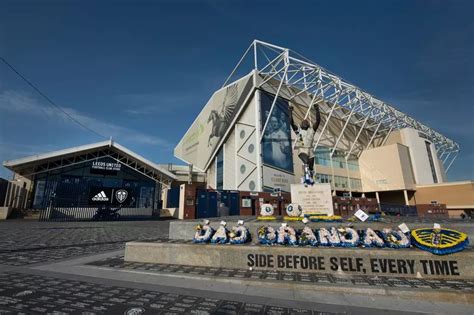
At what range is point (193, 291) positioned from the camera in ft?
15.0

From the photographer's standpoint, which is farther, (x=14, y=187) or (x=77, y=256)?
(x=14, y=187)

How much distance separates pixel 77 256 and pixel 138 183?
2883cm

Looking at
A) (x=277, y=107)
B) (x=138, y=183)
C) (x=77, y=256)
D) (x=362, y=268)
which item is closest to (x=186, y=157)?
(x=138, y=183)

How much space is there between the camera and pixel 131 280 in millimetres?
5219

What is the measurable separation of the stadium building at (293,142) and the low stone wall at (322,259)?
83.6ft

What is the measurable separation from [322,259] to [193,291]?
3156mm

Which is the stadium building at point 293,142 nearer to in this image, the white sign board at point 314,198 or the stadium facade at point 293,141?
the stadium facade at point 293,141

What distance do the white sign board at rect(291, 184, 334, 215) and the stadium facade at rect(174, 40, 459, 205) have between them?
19955mm

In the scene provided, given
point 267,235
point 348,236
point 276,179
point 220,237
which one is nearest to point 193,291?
point 220,237

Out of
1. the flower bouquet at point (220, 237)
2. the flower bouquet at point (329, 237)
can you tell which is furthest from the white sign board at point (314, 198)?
the flower bouquet at point (220, 237)

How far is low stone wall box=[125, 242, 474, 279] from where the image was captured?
16.5ft

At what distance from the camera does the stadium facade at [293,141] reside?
3628 cm

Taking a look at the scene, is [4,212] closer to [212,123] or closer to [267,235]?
[212,123]

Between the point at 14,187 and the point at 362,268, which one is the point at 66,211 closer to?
the point at 14,187
